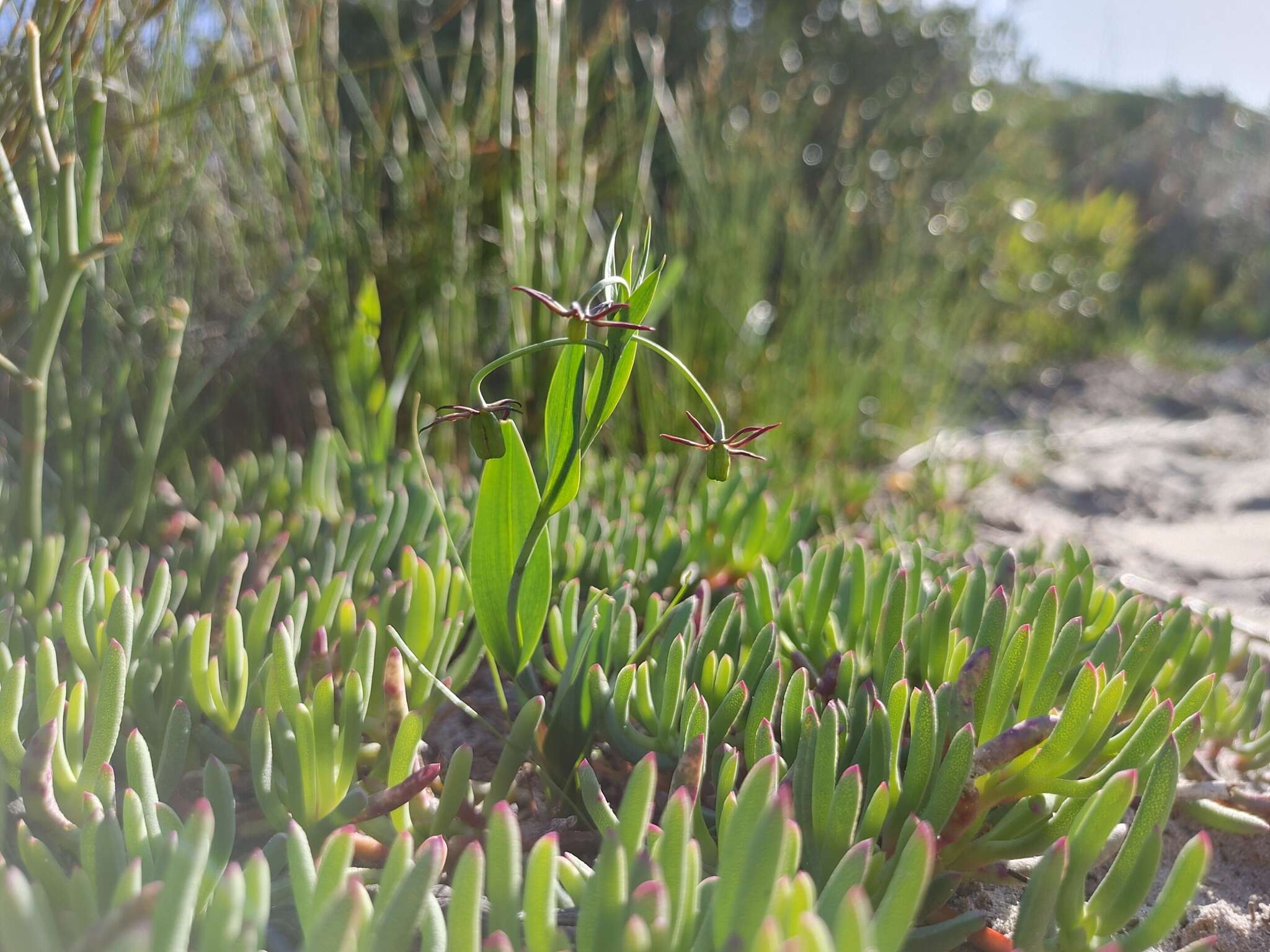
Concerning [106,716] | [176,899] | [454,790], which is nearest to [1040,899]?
[454,790]

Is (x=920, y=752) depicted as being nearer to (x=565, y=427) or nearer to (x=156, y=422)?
(x=565, y=427)

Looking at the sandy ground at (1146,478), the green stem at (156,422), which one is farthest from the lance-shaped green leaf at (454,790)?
the sandy ground at (1146,478)

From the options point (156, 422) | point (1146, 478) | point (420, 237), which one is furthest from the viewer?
point (1146, 478)

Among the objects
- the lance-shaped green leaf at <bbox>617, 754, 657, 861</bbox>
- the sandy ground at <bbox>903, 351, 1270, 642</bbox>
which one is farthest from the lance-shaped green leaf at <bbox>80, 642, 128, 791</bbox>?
the sandy ground at <bbox>903, 351, 1270, 642</bbox>

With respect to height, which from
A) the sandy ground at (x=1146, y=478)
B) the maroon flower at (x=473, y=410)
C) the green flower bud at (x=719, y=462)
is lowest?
the sandy ground at (x=1146, y=478)

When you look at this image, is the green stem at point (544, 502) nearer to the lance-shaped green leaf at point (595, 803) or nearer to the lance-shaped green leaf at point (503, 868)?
the lance-shaped green leaf at point (595, 803)
